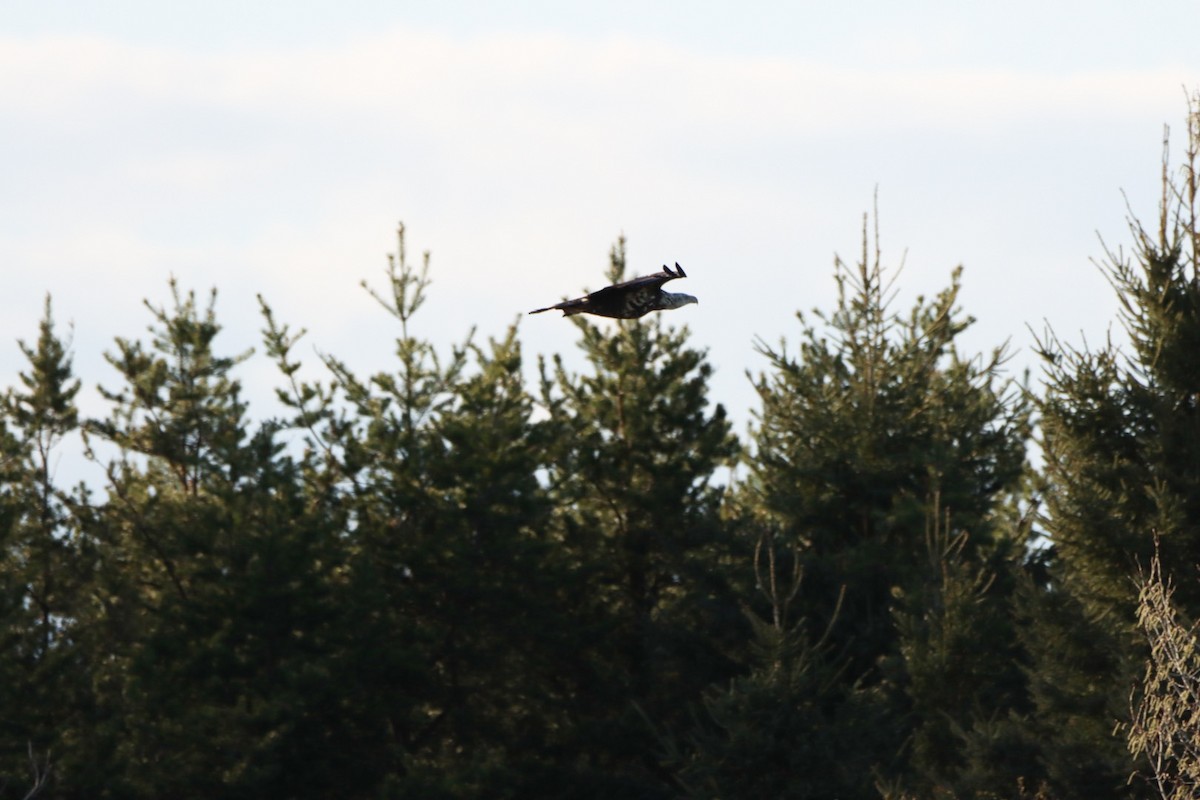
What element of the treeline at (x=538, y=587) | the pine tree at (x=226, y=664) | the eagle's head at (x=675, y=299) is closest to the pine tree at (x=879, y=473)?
the treeline at (x=538, y=587)

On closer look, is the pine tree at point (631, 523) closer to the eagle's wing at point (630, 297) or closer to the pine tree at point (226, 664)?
the pine tree at point (226, 664)

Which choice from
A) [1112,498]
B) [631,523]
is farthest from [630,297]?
[631,523]

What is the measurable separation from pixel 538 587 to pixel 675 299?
26881mm

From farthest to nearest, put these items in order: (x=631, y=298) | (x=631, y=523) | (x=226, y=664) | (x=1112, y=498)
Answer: (x=631, y=523) → (x=226, y=664) → (x=1112, y=498) → (x=631, y=298)

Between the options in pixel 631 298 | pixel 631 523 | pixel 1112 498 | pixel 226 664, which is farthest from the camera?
pixel 631 523

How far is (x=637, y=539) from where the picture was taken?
1569 inches

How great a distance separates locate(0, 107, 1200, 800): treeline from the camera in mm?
28562

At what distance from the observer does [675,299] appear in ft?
38.2

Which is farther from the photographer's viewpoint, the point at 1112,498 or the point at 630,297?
the point at 1112,498

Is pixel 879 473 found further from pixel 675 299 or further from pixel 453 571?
pixel 675 299

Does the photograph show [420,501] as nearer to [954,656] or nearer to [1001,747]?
[954,656]

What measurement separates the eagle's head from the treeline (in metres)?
14.8

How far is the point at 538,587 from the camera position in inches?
1503

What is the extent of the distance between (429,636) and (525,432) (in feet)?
15.1
